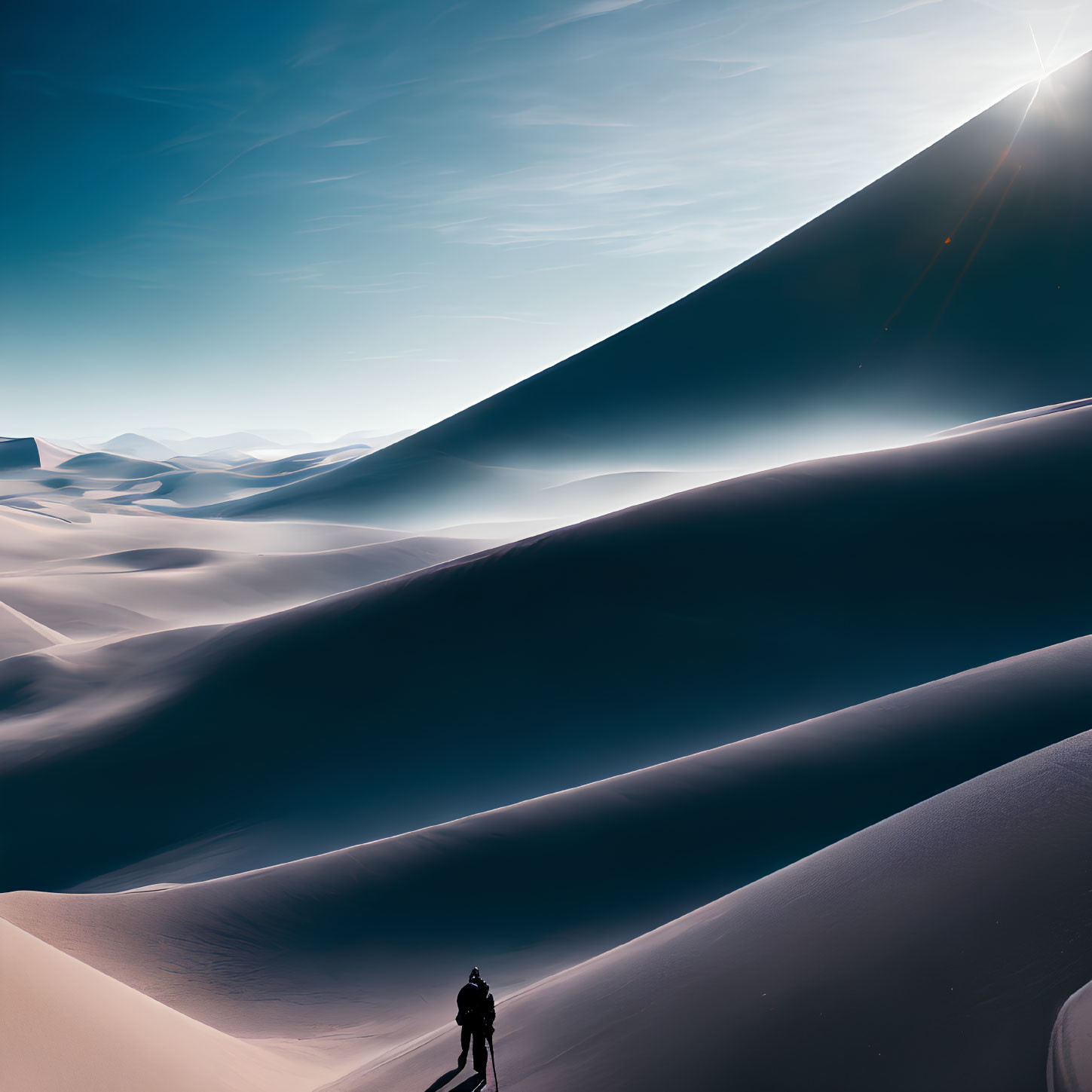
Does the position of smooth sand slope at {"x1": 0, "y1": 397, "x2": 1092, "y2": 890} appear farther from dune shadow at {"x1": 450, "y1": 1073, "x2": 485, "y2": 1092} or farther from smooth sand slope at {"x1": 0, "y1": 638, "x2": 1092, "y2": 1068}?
dune shadow at {"x1": 450, "y1": 1073, "x2": 485, "y2": 1092}

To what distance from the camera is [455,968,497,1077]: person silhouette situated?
3.82 meters

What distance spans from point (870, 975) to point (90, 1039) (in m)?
3.12

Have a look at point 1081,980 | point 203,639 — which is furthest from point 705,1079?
point 203,639

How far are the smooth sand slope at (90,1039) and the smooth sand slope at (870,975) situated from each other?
891mm

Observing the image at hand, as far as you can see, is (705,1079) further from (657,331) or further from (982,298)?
(657,331)

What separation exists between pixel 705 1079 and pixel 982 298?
50.3m

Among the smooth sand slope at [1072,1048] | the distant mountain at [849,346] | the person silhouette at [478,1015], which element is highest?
the distant mountain at [849,346]

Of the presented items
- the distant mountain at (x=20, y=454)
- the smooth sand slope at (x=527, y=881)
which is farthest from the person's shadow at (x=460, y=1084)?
the distant mountain at (x=20, y=454)

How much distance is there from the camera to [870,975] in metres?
3.19

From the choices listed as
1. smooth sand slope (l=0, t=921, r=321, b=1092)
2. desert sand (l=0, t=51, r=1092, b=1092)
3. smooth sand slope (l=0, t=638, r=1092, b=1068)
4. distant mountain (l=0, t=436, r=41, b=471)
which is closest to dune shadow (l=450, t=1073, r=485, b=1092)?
desert sand (l=0, t=51, r=1092, b=1092)

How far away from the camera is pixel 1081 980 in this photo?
108 inches

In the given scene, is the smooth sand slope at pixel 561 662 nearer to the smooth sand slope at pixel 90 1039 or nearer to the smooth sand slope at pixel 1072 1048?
the smooth sand slope at pixel 90 1039

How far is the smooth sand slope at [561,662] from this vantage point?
11578 mm

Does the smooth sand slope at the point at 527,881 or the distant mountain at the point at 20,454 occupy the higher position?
the distant mountain at the point at 20,454
